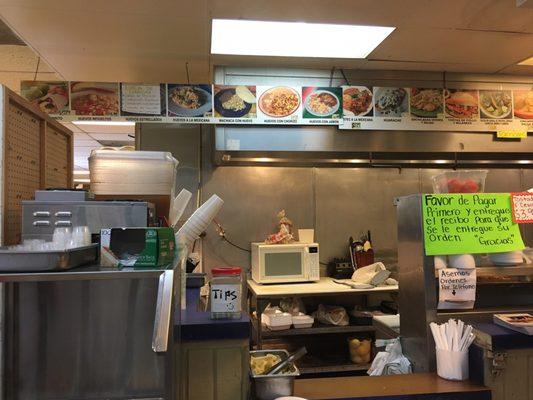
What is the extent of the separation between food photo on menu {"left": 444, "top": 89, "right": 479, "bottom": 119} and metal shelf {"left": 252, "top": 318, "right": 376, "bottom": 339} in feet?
6.79

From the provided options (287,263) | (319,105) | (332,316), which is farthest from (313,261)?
(319,105)

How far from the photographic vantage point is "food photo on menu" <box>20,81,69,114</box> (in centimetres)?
330

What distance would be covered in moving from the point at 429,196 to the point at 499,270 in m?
0.43

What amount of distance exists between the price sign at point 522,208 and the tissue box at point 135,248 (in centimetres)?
144

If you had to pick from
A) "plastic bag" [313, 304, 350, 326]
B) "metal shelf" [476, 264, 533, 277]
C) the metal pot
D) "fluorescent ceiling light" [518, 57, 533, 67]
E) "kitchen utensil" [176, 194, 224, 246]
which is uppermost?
"fluorescent ceiling light" [518, 57, 533, 67]

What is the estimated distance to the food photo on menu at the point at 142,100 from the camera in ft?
11.2

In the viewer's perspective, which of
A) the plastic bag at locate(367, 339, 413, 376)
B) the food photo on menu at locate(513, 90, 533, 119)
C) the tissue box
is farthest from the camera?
the food photo on menu at locate(513, 90, 533, 119)

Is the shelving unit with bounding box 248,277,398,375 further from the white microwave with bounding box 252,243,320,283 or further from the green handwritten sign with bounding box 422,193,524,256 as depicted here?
the green handwritten sign with bounding box 422,193,524,256

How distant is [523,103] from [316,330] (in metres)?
2.88

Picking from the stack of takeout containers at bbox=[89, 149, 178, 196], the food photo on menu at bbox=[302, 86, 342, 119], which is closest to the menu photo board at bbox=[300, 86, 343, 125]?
the food photo on menu at bbox=[302, 86, 342, 119]

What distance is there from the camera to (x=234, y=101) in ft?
11.6

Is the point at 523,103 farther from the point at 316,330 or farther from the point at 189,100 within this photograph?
the point at 189,100

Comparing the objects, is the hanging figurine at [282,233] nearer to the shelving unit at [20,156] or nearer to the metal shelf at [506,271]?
the shelving unit at [20,156]

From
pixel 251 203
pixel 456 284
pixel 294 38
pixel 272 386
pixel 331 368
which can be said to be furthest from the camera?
pixel 251 203
